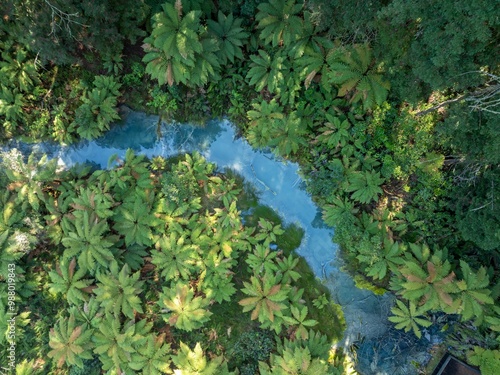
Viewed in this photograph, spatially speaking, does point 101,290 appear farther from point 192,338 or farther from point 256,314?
point 256,314

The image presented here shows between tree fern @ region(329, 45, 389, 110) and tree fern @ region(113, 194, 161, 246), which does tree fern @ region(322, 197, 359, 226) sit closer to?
tree fern @ region(329, 45, 389, 110)

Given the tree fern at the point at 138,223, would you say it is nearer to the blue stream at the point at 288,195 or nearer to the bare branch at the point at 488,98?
the blue stream at the point at 288,195

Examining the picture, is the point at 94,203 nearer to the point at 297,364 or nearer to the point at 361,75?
the point at 297,364

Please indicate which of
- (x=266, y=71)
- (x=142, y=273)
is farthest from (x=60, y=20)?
(x=142, y=273)

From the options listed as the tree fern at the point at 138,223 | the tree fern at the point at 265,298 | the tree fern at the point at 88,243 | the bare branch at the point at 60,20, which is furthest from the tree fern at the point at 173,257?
the bare branch at the point at 60,20

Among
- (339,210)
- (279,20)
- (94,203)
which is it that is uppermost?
(279,20)

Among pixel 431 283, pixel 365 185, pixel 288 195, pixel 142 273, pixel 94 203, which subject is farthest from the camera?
pixel 288 195
